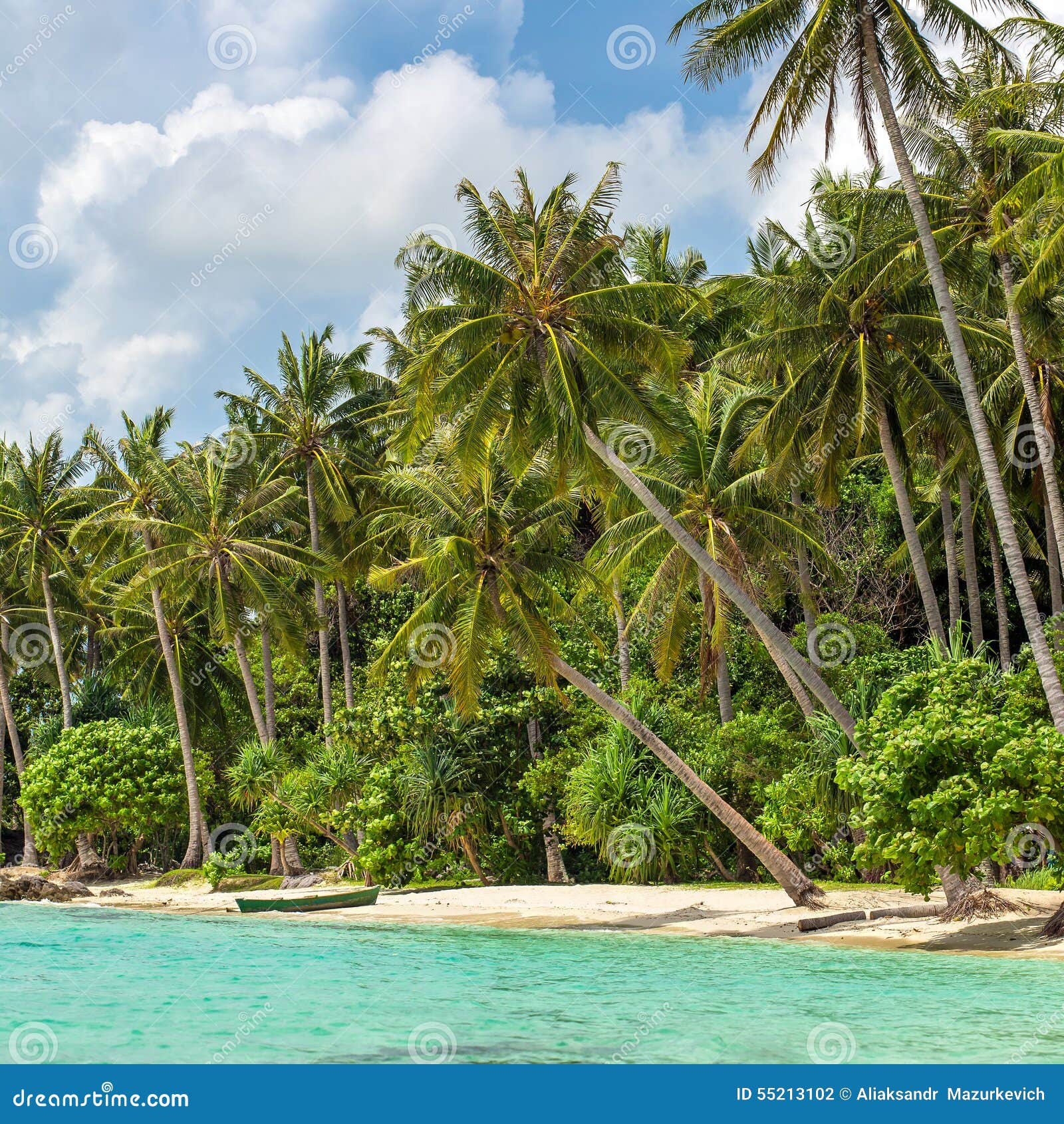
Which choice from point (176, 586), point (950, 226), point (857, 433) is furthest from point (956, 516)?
point (176, 586)

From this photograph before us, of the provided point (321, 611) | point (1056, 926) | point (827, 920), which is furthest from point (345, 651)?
point (1056, 926)

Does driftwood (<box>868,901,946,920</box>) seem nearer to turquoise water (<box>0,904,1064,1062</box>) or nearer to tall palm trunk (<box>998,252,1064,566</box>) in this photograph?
turquoise water (<box>0,904,1064,1062</box>)

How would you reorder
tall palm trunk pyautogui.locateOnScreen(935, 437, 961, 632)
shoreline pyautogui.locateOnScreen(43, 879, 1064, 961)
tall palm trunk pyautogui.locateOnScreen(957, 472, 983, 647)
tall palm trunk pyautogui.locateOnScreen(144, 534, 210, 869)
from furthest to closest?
tall palm trunk pyautogui.locateOnScreen(144, 534, 210, 869)
tall palm trunk pyautogui.locateOnScreen(935, 437, 961, 632)
tall palm trunk pyautogui.locateOnScreen(957, 472, 983, 647)
shoreline pyautogui.locateOnScreen(43, 879, 1064, 961)

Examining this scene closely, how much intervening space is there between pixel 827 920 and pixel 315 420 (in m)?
21.1

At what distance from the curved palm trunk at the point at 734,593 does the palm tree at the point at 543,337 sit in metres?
0.02

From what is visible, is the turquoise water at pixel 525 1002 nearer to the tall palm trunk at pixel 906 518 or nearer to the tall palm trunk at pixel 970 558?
the tall palm trunk at pixel 906 518

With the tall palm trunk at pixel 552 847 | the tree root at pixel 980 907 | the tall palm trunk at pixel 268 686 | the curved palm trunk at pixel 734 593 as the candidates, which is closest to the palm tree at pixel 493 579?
the curved palm trunk at pixel 734 593

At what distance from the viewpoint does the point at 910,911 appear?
17000 mm

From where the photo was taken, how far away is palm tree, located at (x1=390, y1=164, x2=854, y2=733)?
59.2ft

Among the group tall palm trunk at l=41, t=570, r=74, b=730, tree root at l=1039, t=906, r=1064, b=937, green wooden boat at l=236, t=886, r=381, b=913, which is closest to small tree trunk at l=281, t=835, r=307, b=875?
green wooden boat at l=236, t=886, r=381, b=913

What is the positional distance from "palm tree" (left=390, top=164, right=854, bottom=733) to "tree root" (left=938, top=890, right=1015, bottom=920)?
316 centimetres

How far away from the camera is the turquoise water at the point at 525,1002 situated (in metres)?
9.48

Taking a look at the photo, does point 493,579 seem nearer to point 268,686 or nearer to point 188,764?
point 268,686
